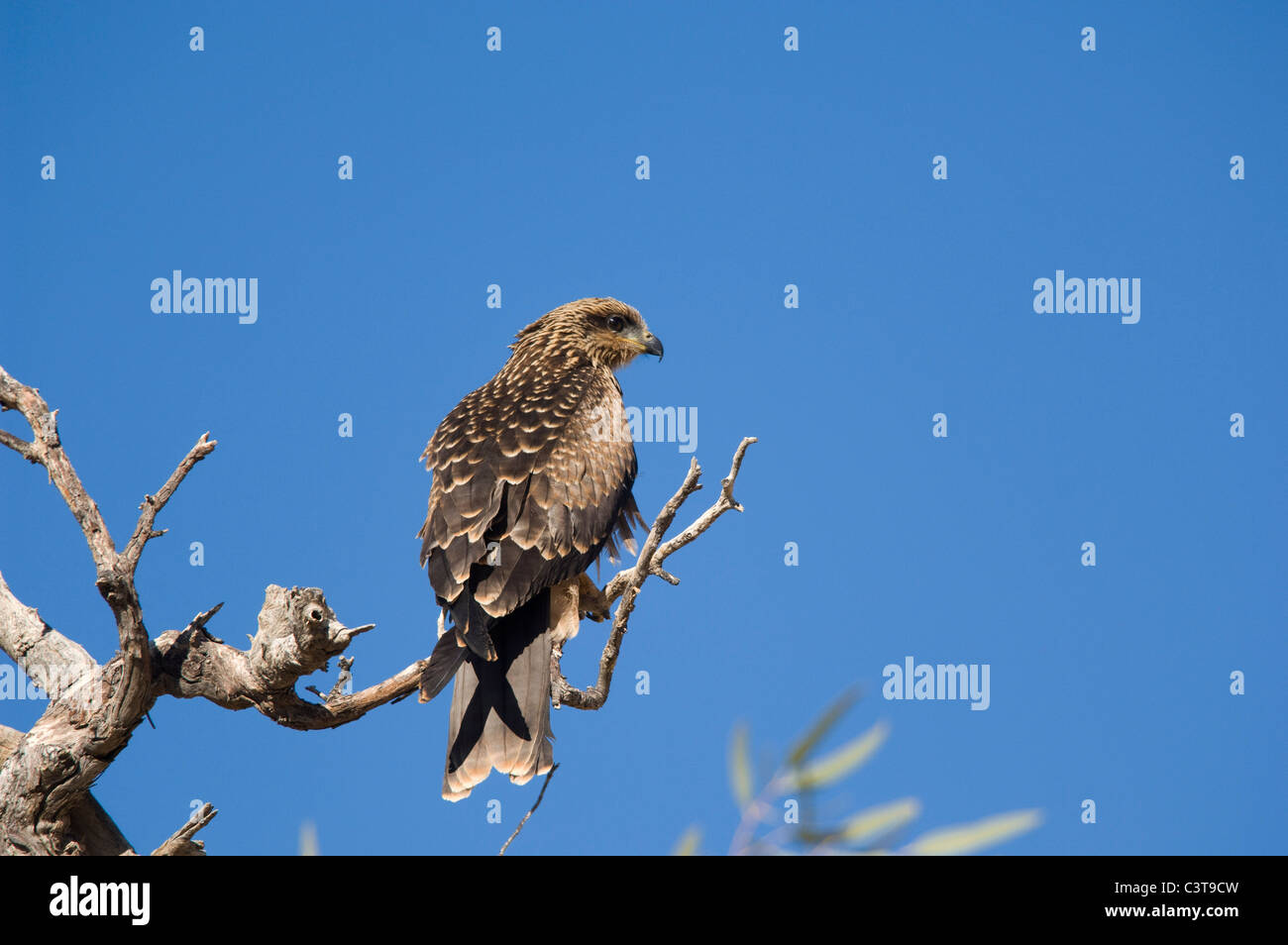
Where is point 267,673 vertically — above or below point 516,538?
below

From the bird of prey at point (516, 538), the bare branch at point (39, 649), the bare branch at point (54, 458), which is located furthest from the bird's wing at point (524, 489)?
the bare branch at point (39, 649)

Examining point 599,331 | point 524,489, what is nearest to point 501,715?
point 524,489

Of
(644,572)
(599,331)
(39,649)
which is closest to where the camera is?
(644,572)

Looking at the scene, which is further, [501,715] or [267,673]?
[501,715]

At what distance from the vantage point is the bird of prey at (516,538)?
16.2 feet

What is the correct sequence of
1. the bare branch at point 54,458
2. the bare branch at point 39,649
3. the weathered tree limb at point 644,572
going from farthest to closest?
the bare branch at point 39,649 → the bare branch at point 54,458 → the weathered tree limb at point 644,572

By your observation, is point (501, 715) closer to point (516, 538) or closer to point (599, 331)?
point (516, 538)

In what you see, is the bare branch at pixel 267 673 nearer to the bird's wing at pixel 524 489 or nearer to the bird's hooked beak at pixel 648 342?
the bird's wing at pixel 524 489

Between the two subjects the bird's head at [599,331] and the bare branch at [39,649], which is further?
the bird's head at [599,331]

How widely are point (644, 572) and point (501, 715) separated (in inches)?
42.6

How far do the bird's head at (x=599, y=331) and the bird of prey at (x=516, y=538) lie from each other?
635mm

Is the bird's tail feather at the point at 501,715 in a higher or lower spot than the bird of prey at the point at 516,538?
lower

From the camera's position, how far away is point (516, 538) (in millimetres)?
5344

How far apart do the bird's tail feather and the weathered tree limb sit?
0.37 feet
